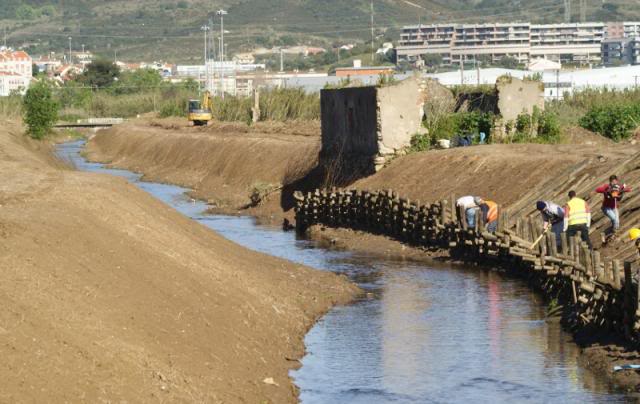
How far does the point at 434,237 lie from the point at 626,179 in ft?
18.5

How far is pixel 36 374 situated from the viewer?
1355 cm

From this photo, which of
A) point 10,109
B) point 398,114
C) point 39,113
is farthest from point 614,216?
point 10,109

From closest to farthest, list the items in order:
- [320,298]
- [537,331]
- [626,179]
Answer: [537,331]
[320,298]
[626,179]

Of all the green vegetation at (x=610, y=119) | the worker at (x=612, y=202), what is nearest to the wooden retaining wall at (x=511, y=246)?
the worker at (x=612, y=202)

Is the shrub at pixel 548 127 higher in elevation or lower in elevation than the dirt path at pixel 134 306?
higher

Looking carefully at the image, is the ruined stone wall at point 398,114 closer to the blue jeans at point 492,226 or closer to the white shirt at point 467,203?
the white shirt at point 467,203

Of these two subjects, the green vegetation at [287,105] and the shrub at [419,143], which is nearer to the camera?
the shrub at [419,143]

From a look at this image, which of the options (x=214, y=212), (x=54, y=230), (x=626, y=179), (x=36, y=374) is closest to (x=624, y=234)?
(x=626, y=179)

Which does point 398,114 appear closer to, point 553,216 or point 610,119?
point 610,119

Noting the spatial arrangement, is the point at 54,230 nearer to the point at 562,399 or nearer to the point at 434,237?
the point at 562,399

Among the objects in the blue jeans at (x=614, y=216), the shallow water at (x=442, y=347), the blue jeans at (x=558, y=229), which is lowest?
the shallow water at (x=442, y=347)

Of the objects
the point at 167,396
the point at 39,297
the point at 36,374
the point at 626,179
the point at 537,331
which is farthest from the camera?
the point at 626,179

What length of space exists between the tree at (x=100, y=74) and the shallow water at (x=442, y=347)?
153368 mm

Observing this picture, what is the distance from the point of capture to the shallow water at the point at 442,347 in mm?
18453
